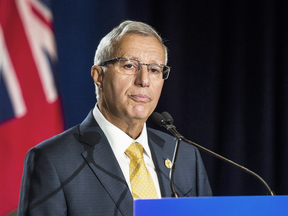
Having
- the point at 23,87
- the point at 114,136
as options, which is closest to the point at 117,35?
the point at 114,136

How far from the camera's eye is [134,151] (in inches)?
61.8

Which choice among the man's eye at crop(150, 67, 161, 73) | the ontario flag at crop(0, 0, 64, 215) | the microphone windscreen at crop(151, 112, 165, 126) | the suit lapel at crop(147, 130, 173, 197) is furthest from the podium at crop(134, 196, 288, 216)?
the ontario flag at crop(0, 0, 64, 215)

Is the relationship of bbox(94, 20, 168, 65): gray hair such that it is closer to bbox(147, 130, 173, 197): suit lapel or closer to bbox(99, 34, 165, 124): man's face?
bbox(99, 34, 165, 124): man's face

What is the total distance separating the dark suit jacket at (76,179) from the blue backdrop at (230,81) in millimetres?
1140

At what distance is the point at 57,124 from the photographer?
2.39 meters

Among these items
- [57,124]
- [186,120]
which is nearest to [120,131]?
[57,124]

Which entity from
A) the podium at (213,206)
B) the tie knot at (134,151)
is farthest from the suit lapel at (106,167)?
the podium at (213,206)

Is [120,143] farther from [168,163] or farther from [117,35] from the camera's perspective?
[117,35]

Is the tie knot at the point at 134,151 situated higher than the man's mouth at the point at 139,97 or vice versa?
the man's mouth at the point at 139,97

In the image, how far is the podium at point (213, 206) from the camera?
0.85 m

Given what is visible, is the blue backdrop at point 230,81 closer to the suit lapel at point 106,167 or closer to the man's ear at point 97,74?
the man's ear at point 97,74

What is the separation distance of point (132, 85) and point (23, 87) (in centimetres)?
107

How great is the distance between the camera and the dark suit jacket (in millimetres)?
1311

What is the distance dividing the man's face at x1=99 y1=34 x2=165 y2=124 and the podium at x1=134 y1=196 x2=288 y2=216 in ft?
2.38
